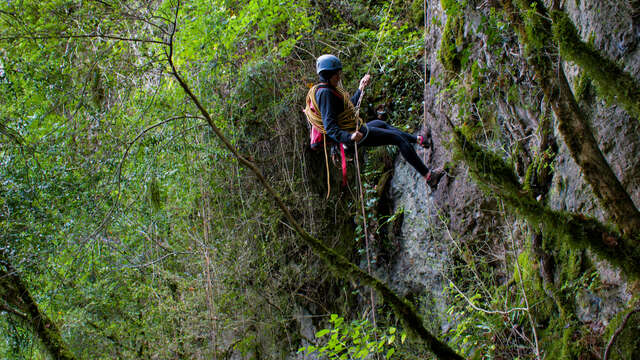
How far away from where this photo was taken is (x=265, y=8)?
17.6 feet

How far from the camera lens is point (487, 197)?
Answer: 390cm

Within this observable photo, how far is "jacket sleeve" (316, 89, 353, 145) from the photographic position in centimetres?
438

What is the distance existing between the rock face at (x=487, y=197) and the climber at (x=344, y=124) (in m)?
0.26

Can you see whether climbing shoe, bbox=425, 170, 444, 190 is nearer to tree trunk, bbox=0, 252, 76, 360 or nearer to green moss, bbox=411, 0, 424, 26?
green moss, bbox=411, 0, 424, 26

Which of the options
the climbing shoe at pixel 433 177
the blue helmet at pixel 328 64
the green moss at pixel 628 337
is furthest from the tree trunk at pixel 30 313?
the green moss at pixel 628 337

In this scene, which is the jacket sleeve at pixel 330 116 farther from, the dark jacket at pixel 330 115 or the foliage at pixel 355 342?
the foliage at pixel 355 342

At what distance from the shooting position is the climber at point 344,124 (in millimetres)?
4293

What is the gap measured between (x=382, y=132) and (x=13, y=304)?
440 cm

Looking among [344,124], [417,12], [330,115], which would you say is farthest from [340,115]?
[417,12]

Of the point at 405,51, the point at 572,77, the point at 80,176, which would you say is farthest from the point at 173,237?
the point at 572,77

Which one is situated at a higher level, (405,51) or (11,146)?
(11,146)

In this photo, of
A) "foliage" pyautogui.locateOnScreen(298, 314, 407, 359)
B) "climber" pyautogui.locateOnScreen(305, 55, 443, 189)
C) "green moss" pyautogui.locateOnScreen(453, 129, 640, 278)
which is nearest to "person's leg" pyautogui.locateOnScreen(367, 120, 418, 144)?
"climber" pyautogui.locateOnScreen(305, 55, 443, 189)

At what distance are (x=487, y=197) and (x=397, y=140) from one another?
92 centimetres

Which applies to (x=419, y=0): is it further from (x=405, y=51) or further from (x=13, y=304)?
(x=13, y=304)
